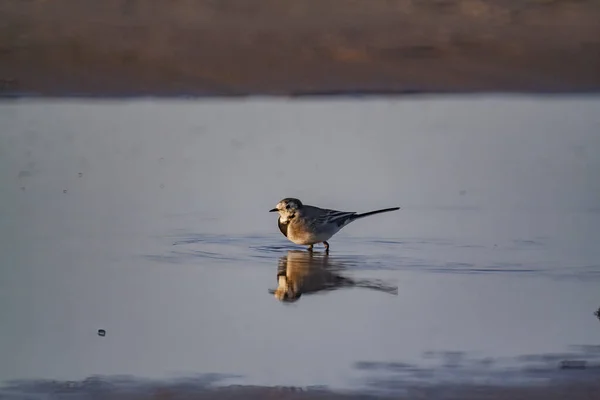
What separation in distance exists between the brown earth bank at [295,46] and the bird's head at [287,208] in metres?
5.73

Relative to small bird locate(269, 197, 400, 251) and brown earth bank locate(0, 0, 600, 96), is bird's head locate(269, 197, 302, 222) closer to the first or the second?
small bird locate(269, 197, 400, 251)

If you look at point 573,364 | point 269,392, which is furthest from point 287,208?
point 269,392

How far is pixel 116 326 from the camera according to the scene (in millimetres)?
7324

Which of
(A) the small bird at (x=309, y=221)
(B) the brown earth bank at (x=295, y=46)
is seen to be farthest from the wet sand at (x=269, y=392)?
(B) the brown earth bank at (x=295, y=46)

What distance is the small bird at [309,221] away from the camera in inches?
381

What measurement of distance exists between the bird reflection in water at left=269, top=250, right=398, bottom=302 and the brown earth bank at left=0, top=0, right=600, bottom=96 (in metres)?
6.35

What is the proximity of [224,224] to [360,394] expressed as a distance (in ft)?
13.5

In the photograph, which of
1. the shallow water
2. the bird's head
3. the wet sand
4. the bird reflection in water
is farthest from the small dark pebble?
the bird's head

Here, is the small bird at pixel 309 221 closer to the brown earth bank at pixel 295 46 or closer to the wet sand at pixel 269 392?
the wet sand at pixel 269 392

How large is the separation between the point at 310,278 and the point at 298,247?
1317mm

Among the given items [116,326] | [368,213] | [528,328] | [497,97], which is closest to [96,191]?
[368,213]

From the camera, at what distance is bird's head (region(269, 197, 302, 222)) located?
9.84 metres

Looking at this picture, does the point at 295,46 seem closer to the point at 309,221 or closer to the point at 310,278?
the point at 309,221

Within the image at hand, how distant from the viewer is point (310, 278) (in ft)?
28.9
